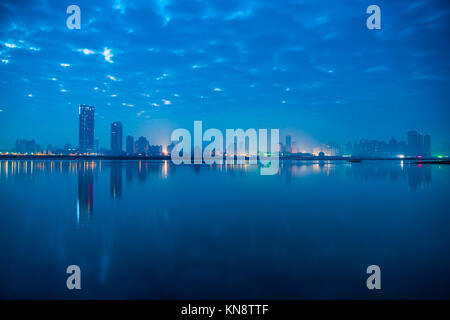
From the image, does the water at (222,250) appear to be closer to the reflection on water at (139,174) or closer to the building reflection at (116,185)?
the reflection on water at (139,174)

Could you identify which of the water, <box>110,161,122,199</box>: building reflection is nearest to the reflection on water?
<box>110,161,122,199</box>: building reflection

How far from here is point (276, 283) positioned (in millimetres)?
5207

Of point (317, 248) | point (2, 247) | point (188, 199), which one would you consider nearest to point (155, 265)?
→ point (317, 248)

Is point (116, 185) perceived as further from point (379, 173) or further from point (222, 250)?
point (379, 173)

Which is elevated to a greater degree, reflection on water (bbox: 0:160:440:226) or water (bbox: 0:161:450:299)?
reflection on water (bbox: 0:160:440:226)

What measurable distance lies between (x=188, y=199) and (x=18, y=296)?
1064 centimetres

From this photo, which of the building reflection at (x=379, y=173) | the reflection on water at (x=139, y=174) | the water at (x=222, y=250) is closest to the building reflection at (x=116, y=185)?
the reflection on water at (x=139, y=174)

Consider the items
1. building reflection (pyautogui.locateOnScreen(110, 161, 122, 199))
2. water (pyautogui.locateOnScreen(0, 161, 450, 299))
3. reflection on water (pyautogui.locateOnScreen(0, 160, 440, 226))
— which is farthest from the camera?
building reflection (pyautogui.locateOnScreen(110, 161, 122, 199))

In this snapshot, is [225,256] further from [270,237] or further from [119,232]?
[119,232]

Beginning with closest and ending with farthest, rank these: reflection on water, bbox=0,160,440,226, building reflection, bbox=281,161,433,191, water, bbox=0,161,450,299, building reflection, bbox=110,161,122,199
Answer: water, bbox=0,161,450,299, reflection on water, bbox=0,160,440,226, building reflection, bbox=110,161,122,199, building reflection, bbox=281,161,433,191

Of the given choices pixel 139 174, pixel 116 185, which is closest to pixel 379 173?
pixel 139 174

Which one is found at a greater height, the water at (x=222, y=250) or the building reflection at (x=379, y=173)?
the building reflection at (x=379, y=173)

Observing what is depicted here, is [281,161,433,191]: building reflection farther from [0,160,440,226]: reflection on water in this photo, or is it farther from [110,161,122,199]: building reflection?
[110,161,122,199]: building reflection
